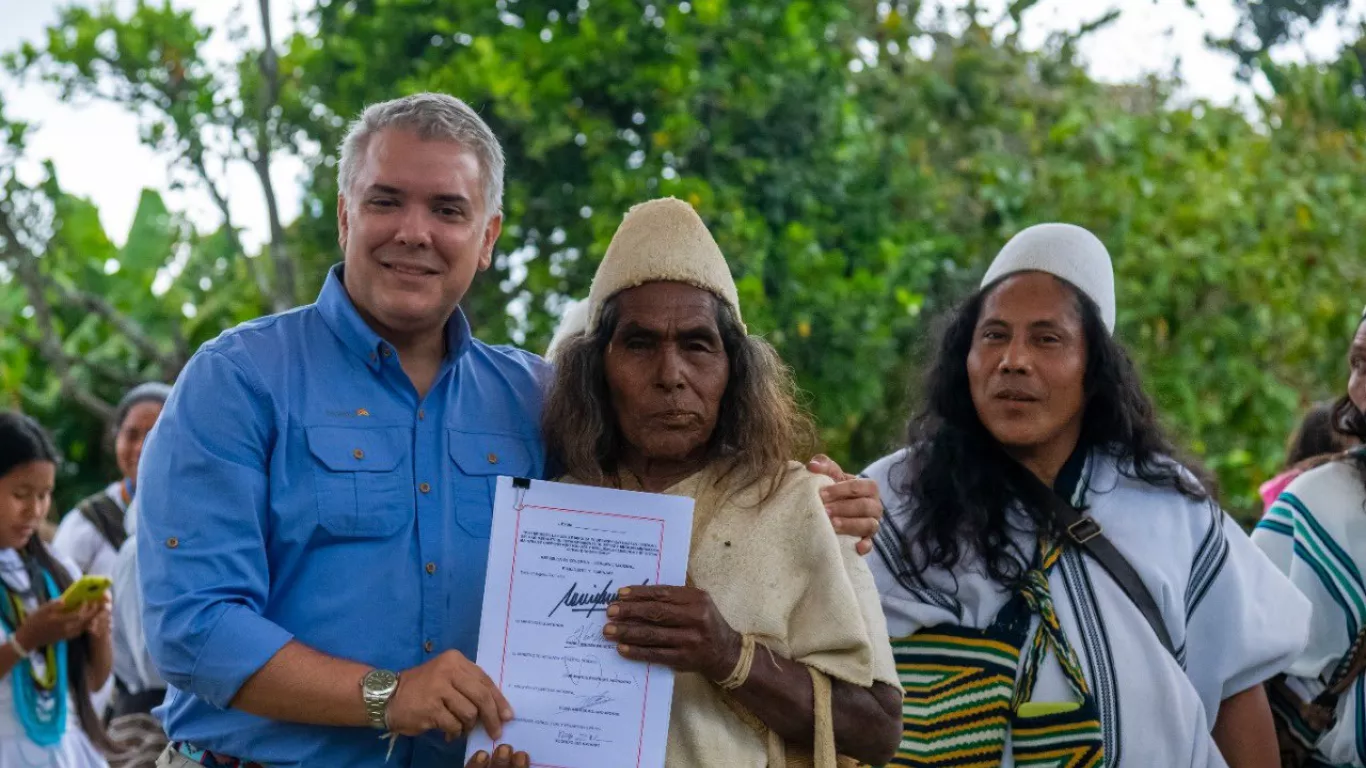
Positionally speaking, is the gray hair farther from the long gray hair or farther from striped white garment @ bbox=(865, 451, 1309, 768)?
striped white garment @ bbox=(865, 451, 1309, 768)

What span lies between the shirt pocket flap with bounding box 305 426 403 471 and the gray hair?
0.53 metres

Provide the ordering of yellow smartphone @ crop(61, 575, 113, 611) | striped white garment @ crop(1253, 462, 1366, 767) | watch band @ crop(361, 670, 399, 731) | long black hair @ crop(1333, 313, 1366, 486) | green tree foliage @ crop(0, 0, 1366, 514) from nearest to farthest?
watch band @ crop(361, 670, 399, 731) → striped white garment @ crop(1253, 462, 1366, 767) → long black hair @ crop(1333, 313, 1366, 486) → yellow smartphone @ crop(61, 575, 113, 611) → green tree foliage @ crop(0, 0, 1366, 514)

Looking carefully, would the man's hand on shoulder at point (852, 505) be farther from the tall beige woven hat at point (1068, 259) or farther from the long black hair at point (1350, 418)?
the long black hair at point (1350, 418)

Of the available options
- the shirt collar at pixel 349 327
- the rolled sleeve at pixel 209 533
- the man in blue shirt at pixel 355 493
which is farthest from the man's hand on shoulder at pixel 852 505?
the rolled sleeve at pixel 209 533

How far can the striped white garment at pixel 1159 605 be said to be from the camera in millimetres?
3959

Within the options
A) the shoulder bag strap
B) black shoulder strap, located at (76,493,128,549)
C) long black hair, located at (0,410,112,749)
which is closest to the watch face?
the shoulder bag strap

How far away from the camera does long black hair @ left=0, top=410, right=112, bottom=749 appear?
19.0 feet

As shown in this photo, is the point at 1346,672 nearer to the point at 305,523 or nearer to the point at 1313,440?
the point at 1313,440

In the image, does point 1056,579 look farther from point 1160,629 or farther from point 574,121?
point 574,121

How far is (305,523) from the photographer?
2.91m

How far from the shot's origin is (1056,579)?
4.07m

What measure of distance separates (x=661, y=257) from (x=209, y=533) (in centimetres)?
101
